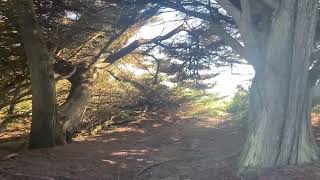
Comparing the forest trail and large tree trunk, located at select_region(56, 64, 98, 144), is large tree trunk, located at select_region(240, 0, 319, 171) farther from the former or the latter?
large tree trunk, located at select_region(56, 64, 98, 144)

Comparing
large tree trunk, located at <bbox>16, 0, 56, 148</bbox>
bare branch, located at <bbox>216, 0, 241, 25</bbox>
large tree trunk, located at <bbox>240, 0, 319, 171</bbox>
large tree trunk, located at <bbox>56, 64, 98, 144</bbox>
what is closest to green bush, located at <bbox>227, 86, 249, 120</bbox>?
large tree trunk, located at <bbox>56, 64, 98, 144</bbox>

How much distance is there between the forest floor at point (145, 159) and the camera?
257 inches

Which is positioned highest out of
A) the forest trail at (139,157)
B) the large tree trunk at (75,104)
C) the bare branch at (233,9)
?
the bare branch at (233,9)

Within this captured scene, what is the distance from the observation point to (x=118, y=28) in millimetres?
10375

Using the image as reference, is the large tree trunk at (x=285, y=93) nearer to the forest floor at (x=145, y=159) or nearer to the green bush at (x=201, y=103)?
the forest floor at (x=145, y=159)

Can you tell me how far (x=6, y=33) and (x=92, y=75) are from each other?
11.7ft

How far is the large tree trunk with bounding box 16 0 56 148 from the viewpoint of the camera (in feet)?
30.3

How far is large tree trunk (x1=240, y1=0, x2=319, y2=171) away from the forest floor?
0.32 meters

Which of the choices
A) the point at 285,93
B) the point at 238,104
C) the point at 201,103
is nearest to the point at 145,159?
the point at 285,93

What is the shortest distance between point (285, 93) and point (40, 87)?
5.36 metres

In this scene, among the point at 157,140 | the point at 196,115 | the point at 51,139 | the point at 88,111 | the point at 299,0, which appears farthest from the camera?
the point at 196,115

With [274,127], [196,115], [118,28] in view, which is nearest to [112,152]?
[118,28]

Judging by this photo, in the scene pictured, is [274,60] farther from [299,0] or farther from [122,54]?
[122,54]

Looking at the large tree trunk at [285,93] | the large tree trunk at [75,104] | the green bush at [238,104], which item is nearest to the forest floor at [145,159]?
the large tree trunk at [285,93]
